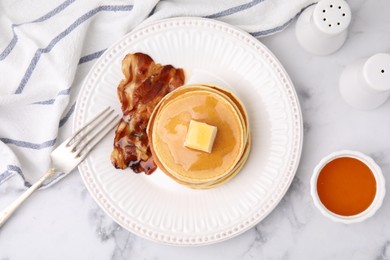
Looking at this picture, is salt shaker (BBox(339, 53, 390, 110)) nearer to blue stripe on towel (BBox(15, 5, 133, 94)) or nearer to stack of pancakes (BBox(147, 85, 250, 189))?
stack of pancakes (BBox(147, 85, 250, 189))

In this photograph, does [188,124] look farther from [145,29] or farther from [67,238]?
[67,238]

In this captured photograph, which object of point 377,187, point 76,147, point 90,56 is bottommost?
point 377,187

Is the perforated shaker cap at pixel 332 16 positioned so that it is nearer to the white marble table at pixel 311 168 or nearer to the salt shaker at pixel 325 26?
the salt shaker at pixel 325 26

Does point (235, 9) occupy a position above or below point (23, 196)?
above

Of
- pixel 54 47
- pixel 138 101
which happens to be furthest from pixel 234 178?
pixel 54 47

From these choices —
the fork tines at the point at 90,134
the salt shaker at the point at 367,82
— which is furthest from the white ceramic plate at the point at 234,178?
the salt shaker at the point at 367,82

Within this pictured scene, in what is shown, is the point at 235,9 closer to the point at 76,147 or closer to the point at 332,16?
the point at 332,16

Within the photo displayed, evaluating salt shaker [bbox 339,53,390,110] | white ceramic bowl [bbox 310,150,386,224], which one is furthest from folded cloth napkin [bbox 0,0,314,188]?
white ceramic bowl [bbox 310,150,386,224]
